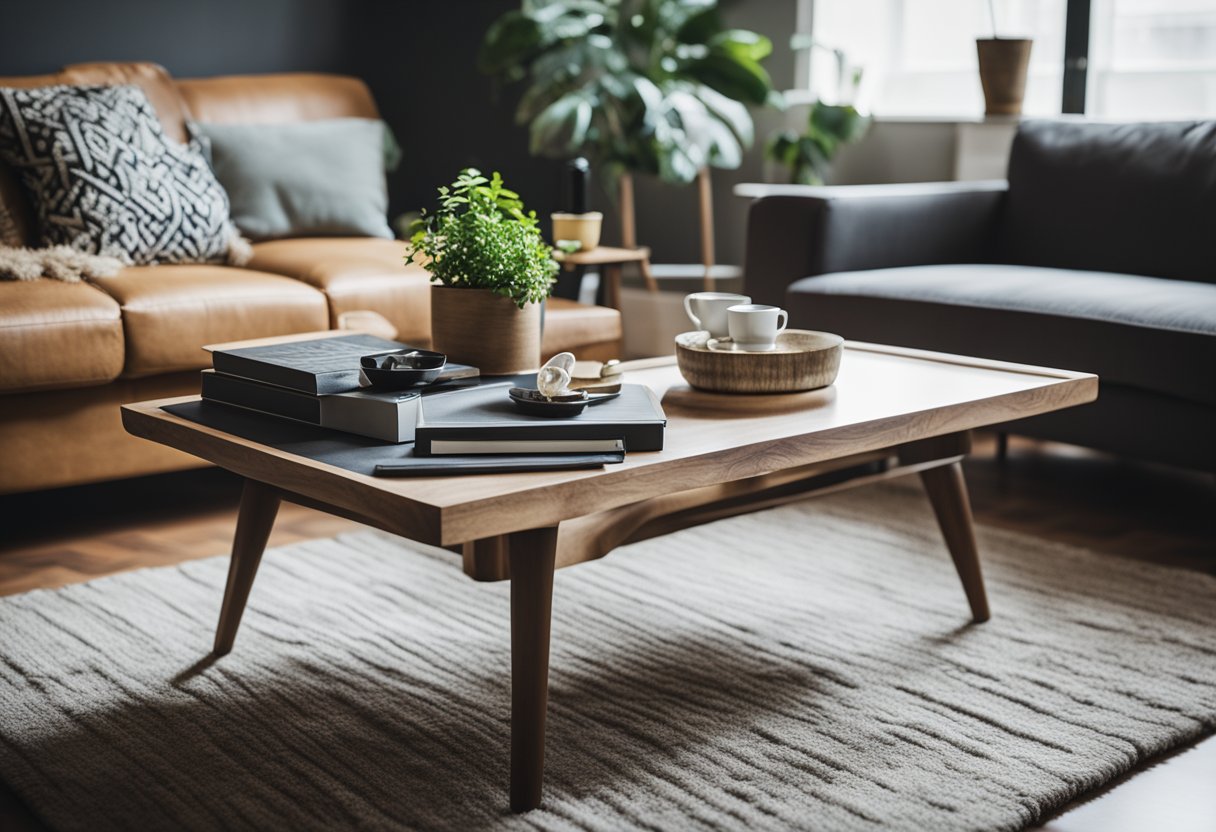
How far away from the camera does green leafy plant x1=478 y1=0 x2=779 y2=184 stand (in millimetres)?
3986

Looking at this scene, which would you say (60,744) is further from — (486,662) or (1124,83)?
(1124,83)

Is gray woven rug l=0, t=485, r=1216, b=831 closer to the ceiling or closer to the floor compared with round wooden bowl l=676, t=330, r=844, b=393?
closer to the floor

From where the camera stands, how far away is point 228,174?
336 cm

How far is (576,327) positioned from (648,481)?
1.62 meters

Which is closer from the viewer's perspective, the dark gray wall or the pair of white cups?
the pair of white cups

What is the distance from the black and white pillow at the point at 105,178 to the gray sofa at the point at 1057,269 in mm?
1307

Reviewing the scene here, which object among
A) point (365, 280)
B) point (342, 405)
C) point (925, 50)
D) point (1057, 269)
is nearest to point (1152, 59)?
point (925, 50)

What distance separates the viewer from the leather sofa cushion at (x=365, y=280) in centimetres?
290

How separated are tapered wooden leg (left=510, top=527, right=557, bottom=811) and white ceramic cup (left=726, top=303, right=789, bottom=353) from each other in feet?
1.81

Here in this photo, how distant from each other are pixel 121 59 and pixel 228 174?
66 cm

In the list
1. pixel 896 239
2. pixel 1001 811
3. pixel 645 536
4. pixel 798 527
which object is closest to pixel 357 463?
pixel 645 536

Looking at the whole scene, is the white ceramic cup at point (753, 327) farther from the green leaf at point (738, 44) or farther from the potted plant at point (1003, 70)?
the green leaf at point (738, 44)

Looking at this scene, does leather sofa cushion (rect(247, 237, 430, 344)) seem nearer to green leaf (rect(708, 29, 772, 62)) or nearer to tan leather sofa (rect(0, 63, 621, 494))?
tan leather sofa (rect(0, 63, 621, 494))

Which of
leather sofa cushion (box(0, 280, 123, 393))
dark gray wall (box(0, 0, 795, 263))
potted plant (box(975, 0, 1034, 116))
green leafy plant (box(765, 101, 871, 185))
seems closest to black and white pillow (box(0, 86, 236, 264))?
leather sofa cushion (box(0, 280, 123, 393))
